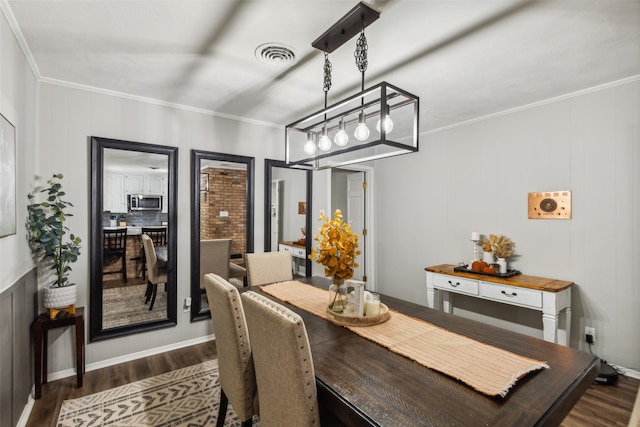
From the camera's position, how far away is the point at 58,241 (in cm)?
237

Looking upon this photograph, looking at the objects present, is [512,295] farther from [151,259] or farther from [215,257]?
[151,259]

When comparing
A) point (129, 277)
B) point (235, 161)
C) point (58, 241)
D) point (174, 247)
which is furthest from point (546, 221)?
point (58, 241)

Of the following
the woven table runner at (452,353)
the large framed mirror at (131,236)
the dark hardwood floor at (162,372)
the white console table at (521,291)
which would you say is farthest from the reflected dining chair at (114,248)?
the white console table at (521,291)

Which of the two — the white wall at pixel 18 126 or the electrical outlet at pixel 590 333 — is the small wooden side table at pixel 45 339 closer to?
the white wall at pixel 18 126

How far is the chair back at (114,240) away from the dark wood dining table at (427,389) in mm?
2266

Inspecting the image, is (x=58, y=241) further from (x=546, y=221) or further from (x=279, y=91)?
(x=546, y=221)

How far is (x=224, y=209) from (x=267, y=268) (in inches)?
35.7

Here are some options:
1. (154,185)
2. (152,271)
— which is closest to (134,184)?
(154,185)

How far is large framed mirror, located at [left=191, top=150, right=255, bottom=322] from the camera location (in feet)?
10.7

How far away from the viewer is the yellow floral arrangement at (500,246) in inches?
126

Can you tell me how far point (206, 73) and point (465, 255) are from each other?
3215 millimetres

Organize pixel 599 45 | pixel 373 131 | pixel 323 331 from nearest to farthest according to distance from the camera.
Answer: pixel 323 331, pixel 599 45, pixel 373 131

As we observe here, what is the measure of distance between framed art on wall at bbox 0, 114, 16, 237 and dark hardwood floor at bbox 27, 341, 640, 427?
4.24 feet

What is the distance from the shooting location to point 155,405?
2.23 meters
